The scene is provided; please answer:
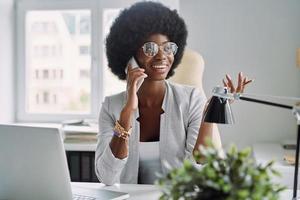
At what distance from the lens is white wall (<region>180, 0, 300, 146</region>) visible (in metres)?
2.94

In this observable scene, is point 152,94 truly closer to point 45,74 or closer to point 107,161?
point 107,161

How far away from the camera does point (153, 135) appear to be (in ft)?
6.08

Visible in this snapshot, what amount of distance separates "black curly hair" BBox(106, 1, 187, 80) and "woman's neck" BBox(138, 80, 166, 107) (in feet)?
0.53

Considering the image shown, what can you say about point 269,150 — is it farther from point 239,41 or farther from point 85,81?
point 85,81

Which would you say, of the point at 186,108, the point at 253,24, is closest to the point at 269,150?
the point at 253,24

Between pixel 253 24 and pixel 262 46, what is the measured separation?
154 mm

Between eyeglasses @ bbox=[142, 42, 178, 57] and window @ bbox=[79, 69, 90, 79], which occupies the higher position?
eyeglasses @ bbox=[142, 42, 178, 57]

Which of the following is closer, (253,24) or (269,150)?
(269,150)

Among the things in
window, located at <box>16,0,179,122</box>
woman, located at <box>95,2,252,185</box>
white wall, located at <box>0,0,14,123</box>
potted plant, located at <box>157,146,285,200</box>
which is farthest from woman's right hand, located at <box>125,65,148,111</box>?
white wall, located at <box>0,0,14,123</box>

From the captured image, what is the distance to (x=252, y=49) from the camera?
2.98 metres

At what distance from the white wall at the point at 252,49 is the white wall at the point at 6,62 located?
1242 mm

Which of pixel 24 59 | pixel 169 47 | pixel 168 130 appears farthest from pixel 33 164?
pixel 24 59

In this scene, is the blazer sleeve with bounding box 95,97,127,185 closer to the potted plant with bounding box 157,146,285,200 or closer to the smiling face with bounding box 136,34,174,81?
the smiling face with bounding box 136,34,174,81

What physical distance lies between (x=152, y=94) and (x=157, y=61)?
156mm
